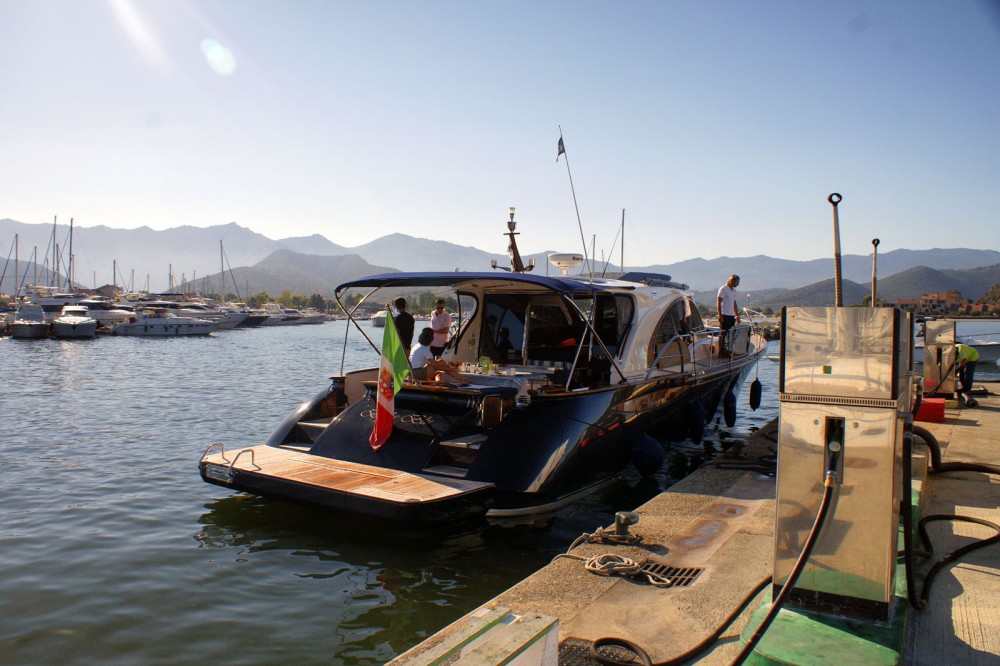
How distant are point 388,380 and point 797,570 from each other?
567 centimetres

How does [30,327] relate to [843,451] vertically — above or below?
below

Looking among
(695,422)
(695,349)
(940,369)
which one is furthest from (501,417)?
(940,369)

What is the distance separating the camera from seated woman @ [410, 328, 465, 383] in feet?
30.9

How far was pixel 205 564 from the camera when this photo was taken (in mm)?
7555

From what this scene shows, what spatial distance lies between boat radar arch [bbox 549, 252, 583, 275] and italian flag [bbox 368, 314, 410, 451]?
5.79 metres

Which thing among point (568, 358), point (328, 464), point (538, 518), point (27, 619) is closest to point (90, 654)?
point (27, 619)

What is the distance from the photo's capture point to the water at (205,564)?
19.6 feet

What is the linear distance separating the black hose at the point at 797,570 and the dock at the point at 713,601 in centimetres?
42

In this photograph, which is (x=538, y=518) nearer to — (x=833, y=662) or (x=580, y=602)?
(x=580, y=602)

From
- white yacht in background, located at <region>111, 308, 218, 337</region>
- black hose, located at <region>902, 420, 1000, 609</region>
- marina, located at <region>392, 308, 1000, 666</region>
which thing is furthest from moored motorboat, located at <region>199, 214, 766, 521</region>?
white yacht in background, located at <region>111, 308, 218, 337</region>

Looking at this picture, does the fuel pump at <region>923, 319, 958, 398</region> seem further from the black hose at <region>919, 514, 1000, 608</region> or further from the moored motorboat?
the black hose at <region>919, 514, 1000, 608</region>

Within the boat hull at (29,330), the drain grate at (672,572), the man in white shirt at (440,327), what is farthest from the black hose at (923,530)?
the boat hull at (29,330)

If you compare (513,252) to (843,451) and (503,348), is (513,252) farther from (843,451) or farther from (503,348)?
(843,451)

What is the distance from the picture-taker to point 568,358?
1144 cm
